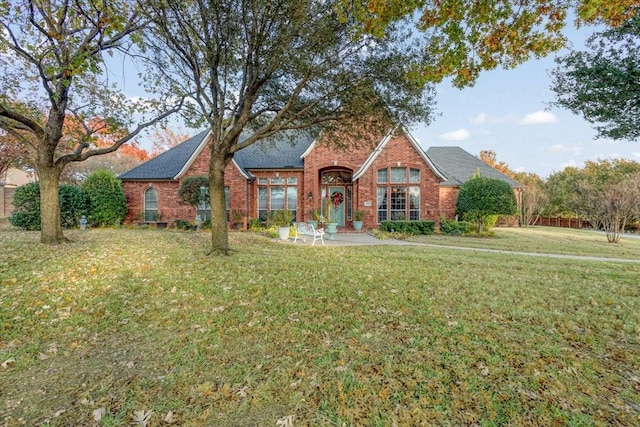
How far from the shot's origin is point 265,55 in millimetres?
7348

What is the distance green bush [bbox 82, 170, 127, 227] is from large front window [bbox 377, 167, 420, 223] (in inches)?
590

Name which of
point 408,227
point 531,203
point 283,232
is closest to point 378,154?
point 408,227

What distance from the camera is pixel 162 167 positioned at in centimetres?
1923

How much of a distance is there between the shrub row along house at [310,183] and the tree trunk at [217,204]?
9890 millimetres

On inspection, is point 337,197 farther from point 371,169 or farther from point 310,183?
point 371,169

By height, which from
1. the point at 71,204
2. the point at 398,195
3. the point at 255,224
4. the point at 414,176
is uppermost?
the point at 414,176

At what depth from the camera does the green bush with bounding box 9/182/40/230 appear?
1350cm

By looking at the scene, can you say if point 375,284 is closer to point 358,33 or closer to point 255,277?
point 255,277

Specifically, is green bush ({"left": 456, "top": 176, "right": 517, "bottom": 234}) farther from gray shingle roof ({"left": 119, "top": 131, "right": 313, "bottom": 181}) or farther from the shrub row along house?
Answer: gray shingle roof ({"left": 119, "top": 131, "right": 313, "bottom": 181})

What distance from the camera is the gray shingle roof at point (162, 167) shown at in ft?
60.5

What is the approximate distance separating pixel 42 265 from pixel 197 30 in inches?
258

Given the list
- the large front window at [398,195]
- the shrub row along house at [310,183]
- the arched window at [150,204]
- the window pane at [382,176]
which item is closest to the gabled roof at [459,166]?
the large front window at [398,195]

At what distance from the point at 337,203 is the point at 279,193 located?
3772 mm

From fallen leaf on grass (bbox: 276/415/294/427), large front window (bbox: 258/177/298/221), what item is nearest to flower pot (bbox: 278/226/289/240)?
large front window (bbox: 258/177/298/221)
